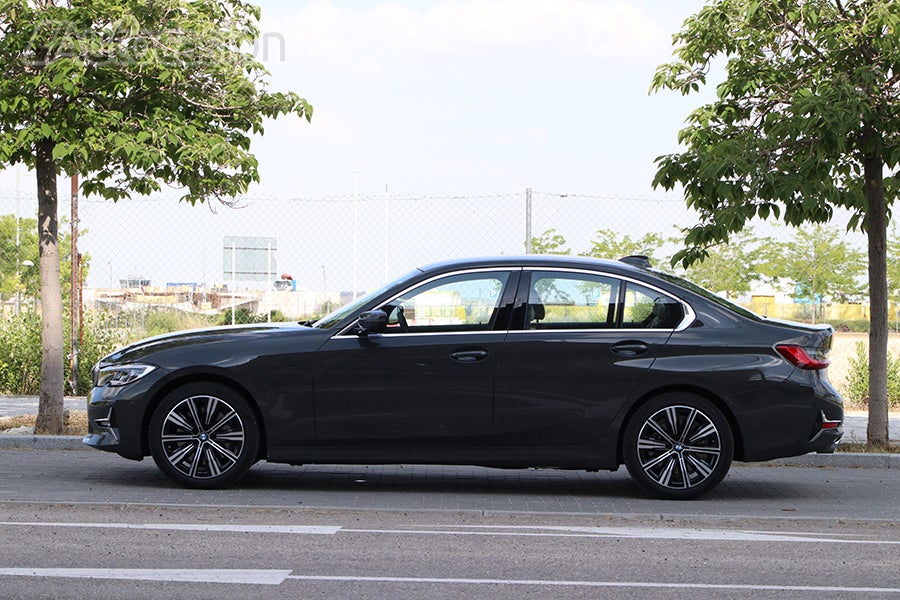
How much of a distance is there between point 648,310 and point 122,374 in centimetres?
380

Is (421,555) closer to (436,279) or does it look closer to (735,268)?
(436,279)

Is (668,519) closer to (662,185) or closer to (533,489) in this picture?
(533,489)

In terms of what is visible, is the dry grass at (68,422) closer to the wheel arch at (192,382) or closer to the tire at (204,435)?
the wheel arch at (192,382)

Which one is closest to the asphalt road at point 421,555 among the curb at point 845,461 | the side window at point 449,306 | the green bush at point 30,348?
the side window at point 449,306

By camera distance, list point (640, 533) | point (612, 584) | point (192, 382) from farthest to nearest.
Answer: point (192, 382) < point (640, 533) < point (612, 584)

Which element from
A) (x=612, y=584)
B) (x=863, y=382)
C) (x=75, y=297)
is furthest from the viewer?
(x=863, y=382)

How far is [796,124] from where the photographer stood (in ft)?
36.5

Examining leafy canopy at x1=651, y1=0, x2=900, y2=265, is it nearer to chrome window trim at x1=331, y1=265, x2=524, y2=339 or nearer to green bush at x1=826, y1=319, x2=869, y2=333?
chrome window trim at x1=331, y1=265, x2=524, y2=339

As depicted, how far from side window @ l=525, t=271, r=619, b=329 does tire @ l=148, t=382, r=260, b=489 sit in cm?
215

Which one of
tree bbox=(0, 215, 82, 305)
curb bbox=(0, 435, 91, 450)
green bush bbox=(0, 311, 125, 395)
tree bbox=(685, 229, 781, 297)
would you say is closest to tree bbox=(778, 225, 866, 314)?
tree bbox=(685, 229, 781, 297)

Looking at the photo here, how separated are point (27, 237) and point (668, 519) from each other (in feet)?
125

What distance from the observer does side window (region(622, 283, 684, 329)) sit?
9.01m

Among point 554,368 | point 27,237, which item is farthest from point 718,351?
point 27,237

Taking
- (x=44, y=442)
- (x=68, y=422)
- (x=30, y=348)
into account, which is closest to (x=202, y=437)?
(x=44, y=442)
